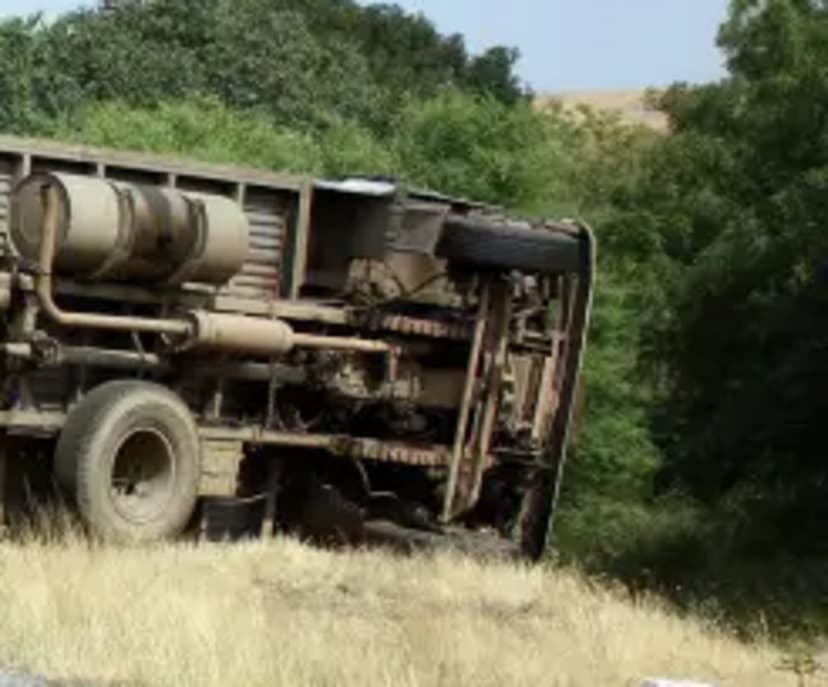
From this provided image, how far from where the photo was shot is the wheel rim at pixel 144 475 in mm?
12766

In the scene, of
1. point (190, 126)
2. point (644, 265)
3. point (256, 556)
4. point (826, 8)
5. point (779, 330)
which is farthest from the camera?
point (644, 265)

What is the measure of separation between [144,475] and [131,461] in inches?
5.4

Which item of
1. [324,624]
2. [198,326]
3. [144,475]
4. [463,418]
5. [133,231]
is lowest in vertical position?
[144,475]

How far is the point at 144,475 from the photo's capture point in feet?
42.8

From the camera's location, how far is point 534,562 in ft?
49.9

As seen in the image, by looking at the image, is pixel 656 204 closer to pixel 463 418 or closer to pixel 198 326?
pixel 463 418

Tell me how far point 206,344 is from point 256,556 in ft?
5.24

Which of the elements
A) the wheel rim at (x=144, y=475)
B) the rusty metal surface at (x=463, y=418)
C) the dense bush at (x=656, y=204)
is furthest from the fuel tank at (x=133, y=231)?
the dense bush at (x=656, y=204)

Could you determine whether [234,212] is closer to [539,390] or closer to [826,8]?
[539,390]

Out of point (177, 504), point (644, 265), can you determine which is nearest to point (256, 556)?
point (177, 504)

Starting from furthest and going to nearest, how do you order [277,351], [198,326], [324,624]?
[277,351]
[198,326]
[324,624]

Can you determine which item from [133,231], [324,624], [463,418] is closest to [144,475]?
[133,231]

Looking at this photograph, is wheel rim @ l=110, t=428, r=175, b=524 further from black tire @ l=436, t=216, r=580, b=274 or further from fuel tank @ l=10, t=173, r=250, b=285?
black tire @ l=436, t=216, r=580, b=274

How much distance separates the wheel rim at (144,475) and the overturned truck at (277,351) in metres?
0.02
